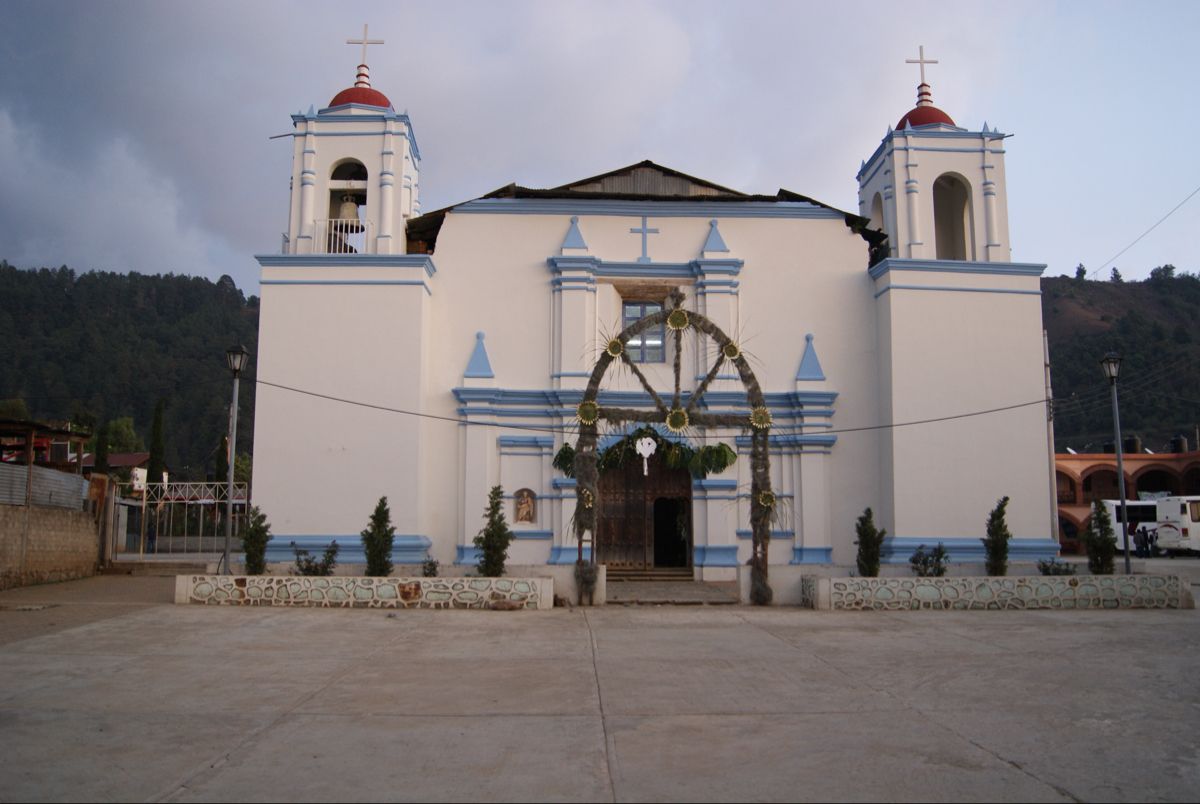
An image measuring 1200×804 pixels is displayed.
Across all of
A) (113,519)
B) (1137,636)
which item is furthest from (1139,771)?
(113,519)

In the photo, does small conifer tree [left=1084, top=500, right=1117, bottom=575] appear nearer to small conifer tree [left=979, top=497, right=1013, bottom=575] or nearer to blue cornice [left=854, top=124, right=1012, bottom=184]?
small conifer tree [left=979, top=497, right=1013, bottom=575]

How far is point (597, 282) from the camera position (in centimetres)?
1917

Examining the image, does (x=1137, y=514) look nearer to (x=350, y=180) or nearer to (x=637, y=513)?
(x=637, y=513)

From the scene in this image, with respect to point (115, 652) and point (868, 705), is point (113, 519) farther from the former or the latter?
point (868, 705)

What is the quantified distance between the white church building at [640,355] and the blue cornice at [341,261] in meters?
0.04

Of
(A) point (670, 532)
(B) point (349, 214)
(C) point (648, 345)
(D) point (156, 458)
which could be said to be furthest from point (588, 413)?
(D) point (156, 458)

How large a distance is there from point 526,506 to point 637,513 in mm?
2235

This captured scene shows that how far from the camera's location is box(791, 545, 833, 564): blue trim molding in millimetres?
18203

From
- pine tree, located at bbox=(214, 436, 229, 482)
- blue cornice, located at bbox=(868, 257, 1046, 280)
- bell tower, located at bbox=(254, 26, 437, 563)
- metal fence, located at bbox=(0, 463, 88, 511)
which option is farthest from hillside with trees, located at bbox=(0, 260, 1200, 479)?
blue cornice, located at bbox=(868, 257, 1046, 280)

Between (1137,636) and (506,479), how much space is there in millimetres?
11020

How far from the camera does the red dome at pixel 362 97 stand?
19062 millimetres

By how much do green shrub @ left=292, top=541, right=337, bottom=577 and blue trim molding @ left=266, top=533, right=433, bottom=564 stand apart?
126 mm

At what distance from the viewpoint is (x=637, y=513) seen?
18969mm

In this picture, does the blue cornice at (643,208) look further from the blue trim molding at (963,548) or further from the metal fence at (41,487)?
the metal fence at (41,487)
